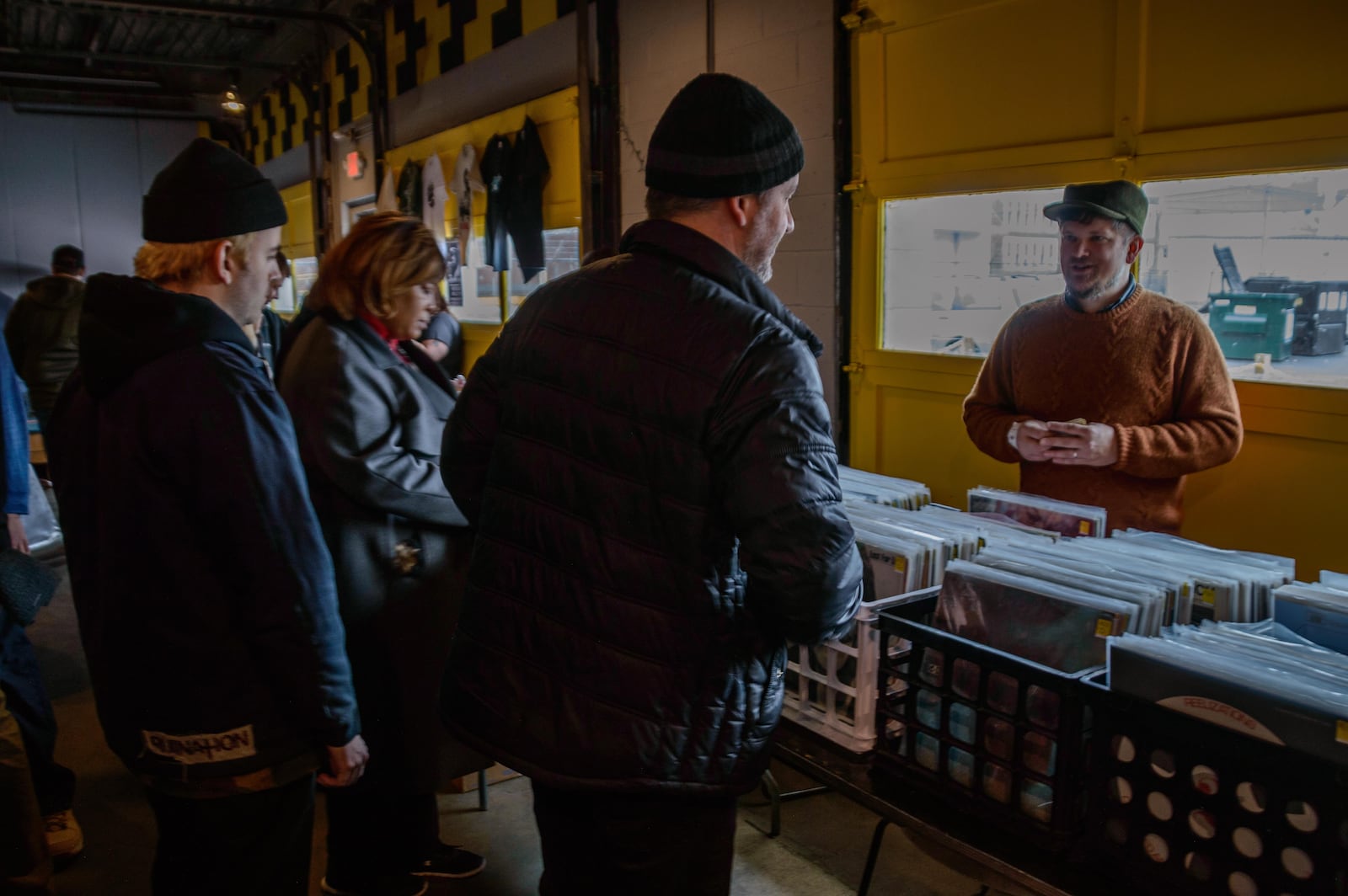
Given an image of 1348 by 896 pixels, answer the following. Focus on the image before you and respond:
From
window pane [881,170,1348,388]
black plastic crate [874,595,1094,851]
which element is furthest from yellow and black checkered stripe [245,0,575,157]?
black plastic crate [874,595,1094,851]

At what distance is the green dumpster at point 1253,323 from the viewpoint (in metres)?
2.47

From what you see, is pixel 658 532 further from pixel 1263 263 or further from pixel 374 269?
pixel 1263 263

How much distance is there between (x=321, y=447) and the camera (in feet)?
6.66

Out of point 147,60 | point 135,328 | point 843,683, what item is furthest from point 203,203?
point 147,60

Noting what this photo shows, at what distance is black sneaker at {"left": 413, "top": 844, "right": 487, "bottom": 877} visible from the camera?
8.63ft

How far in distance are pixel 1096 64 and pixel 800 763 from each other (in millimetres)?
2152

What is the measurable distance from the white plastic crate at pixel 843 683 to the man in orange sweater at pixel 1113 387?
2.98 feet

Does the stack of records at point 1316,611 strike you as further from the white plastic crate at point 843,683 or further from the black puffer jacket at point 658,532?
the black puffer jacket at point 658,532

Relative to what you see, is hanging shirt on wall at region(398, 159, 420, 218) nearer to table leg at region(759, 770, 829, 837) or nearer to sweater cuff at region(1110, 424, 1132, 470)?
table leg at region(759, 770, 829, 837)

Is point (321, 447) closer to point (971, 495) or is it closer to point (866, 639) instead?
point (866, 639)

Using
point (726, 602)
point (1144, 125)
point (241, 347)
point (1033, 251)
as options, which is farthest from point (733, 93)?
point (1033, 251)

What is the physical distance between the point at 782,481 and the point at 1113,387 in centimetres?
166

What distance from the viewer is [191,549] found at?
1466mm

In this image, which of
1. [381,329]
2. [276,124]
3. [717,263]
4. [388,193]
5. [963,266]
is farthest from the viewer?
[276,124]
